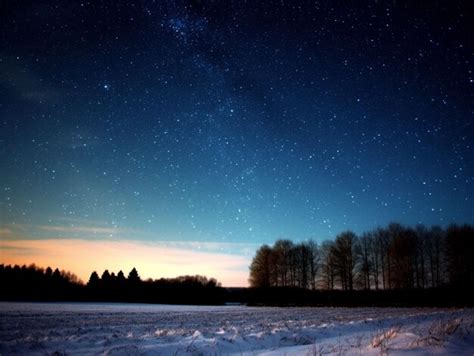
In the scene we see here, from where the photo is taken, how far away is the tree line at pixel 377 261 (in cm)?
5119

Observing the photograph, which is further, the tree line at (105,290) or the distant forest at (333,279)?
the tree line at (105,290)

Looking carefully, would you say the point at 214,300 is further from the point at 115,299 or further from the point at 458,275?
the point at 458,275

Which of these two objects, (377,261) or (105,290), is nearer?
(377,261)

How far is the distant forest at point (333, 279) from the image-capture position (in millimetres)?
48219

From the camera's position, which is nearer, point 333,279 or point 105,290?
point 333,279

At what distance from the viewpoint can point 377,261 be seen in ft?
196

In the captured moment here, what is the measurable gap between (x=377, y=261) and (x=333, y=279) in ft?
28.7

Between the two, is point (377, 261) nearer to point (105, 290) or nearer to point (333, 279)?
point (333, 279)

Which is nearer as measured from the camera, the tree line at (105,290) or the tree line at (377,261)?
the tree line at (377,261)

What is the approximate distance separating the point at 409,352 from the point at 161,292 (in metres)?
75.0

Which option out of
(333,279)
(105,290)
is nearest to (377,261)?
(333,279)

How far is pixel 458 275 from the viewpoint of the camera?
4844 cm

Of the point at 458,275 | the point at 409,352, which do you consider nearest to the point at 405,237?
the point at 458,275

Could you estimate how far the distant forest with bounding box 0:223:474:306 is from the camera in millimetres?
48219
